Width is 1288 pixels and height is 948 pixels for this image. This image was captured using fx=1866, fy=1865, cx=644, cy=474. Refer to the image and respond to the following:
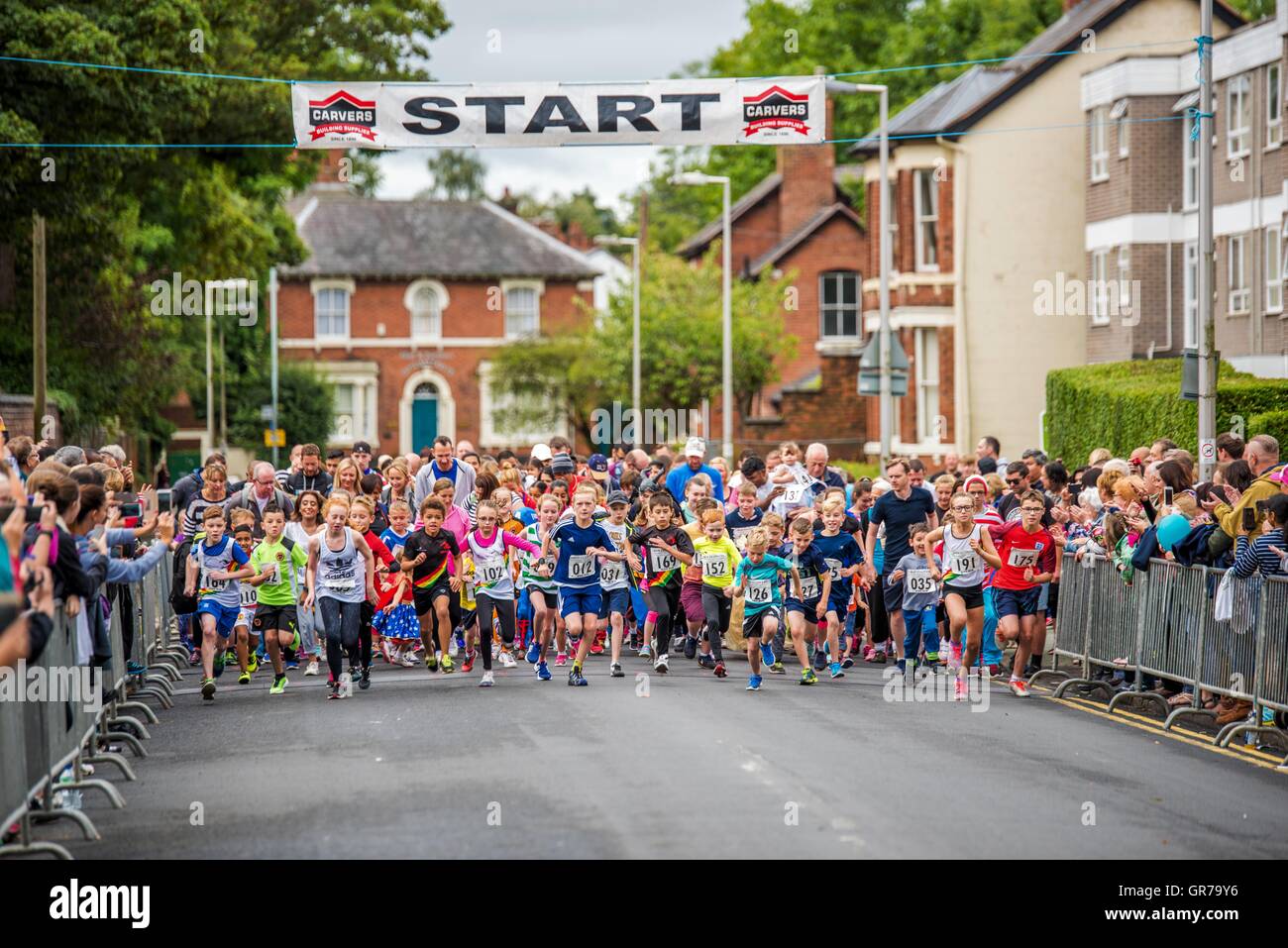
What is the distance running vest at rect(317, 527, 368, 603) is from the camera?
1578 centimetres

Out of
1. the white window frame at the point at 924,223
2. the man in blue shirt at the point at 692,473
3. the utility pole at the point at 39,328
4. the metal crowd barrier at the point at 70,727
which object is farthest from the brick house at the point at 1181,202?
the metal crowd barrier at the point at 70,727

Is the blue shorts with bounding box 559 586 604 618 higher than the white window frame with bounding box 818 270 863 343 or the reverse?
→ the reverse

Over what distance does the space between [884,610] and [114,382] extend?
25.8 meters

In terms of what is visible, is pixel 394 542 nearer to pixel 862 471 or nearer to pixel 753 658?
pixel 753 658

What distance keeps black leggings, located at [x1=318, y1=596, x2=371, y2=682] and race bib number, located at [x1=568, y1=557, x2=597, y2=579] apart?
1.97m

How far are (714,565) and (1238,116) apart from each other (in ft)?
70.7

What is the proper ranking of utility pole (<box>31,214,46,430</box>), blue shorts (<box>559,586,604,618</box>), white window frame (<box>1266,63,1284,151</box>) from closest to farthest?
blue shorts (<box>559,586,604,618</box>) < utility pole (<box>31,214,46,430</box>) < white window frame (<box>1266,63,1284,151</box>)

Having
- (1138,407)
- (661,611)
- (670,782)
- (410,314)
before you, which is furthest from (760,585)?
(410,314)

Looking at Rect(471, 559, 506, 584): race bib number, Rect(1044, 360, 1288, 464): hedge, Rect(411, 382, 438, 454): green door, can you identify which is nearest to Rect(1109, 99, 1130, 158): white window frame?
Rect(1044, 360, 1288, 464): hedge

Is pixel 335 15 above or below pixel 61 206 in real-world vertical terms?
above

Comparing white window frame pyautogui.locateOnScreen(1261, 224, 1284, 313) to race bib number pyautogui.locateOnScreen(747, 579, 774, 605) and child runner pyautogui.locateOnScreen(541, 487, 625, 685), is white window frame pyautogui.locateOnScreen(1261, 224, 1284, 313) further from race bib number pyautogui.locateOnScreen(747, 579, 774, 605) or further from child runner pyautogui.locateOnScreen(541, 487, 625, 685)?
child runner pyautogui.locateOnScreen(541, 487, 625, 685)

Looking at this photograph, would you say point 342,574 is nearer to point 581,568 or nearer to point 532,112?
point 581,568
